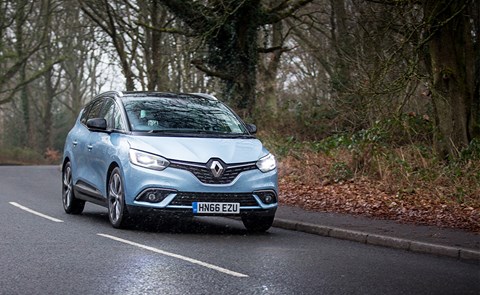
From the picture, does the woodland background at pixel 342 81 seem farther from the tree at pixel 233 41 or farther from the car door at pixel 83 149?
the car door at pixel 83 149

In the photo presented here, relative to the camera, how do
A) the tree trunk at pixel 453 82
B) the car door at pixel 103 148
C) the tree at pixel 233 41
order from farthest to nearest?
the tree at pixel 233 41 < the tree trunk at pixel 453 82 < the car door at pixel 103 148

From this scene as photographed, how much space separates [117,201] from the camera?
1159 cm

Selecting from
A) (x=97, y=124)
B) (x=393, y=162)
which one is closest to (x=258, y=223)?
(x=97, y=124)

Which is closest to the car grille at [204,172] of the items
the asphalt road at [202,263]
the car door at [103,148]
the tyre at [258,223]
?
the asphalt road at [202,263]

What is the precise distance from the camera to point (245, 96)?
2595 cm

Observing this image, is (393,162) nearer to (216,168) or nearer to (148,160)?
(216,168)

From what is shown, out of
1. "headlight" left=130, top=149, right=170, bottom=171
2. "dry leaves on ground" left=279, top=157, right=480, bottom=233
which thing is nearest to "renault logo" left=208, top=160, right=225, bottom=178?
"headlight" left=130, top=149, right=170, bottom=171

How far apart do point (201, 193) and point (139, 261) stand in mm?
2459

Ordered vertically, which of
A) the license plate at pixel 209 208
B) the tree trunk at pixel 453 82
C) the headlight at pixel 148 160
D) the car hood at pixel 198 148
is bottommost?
the license plate at pixel 209 208

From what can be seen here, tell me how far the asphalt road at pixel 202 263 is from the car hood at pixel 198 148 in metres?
1.04

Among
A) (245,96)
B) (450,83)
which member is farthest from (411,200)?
A: (245,96)

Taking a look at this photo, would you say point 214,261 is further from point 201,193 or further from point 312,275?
point 201,193

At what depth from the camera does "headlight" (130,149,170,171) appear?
36.0 feet

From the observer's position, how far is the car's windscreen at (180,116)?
39.5ft
